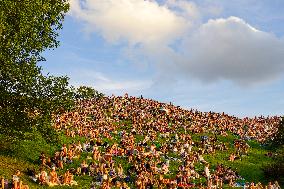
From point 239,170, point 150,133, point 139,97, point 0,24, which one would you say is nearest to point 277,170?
point 239,170

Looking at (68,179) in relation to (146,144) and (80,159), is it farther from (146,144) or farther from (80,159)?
(146,144)

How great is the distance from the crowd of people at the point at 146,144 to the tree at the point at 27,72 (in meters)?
3.95

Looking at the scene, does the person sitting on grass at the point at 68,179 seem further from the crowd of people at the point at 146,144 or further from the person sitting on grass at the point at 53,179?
the person sitting on grass at the point at 53,179

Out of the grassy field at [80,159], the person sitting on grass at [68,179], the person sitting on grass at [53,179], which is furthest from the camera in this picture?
the grassy field at [80,159]

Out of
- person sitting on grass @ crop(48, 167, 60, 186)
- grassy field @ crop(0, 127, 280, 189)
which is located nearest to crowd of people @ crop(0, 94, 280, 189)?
person sitting on grass @ crop(48, 167, 60, 186)

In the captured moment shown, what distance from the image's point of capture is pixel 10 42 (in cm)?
3284

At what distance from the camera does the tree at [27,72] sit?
32.8 m

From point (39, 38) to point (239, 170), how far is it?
76.4 ft

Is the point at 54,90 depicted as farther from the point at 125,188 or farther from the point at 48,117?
the point at 125,188

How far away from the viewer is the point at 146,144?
4969 cm

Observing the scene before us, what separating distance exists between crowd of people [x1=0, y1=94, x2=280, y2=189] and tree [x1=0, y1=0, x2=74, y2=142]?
156 inches

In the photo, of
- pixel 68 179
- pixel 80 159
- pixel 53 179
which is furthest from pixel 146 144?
pixel 53 179

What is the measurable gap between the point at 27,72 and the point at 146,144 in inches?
773

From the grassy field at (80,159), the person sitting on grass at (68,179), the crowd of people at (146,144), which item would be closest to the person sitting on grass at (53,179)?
the crowd of people at (146,144)
